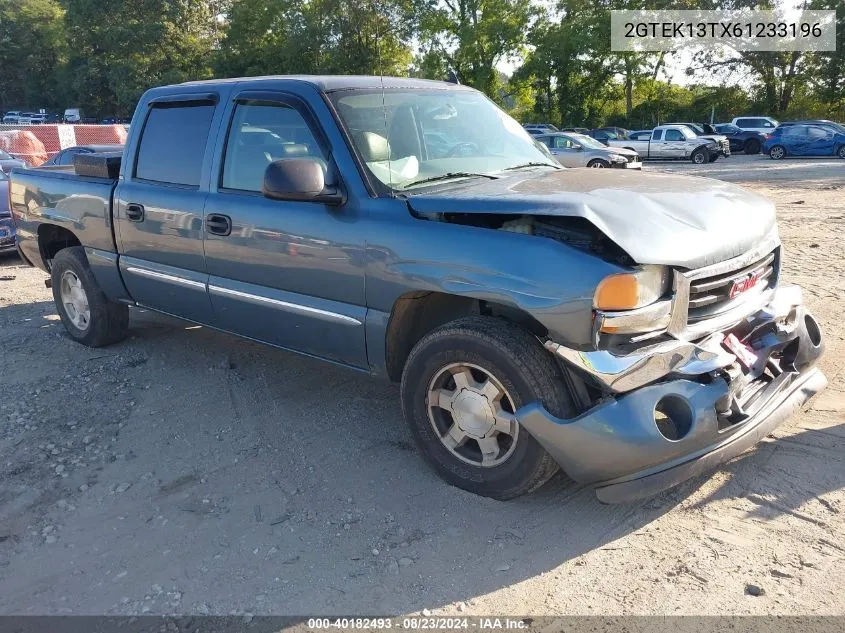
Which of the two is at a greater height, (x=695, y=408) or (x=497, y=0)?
(x=497, y=0)

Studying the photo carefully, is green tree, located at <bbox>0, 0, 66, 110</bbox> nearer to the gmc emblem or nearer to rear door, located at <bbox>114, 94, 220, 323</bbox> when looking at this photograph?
rear door, located at <bbox>114, 94, 220, 323</bbox>

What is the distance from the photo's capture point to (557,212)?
2865mm

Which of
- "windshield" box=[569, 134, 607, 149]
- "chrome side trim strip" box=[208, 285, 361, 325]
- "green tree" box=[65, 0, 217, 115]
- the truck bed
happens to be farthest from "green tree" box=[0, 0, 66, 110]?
"chrome side trim strip" box=[208, 285, 361, 325]

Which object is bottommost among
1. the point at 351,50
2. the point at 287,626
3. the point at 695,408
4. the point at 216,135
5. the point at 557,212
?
the point at 287,626

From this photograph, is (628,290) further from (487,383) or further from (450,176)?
(450,176)

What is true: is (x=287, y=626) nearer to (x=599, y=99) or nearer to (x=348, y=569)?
(x=348, y=569)

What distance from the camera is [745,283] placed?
332 centimetres

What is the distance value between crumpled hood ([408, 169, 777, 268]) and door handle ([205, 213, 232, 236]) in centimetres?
122

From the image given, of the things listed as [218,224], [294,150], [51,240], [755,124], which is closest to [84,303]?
[51,240]

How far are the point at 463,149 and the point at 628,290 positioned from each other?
1630 mm

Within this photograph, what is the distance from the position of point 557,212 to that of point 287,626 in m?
1.91

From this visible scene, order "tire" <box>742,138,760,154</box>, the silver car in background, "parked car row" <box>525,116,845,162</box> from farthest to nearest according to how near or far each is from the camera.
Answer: "tire" <box>742,138,760,154</box> < "parked car row" <box>525,116,845,162</box> < the silver car in background

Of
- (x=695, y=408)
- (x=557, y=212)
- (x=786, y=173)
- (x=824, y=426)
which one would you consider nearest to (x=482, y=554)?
(x=695, y=408)

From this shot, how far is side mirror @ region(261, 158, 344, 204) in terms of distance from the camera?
3.35m
